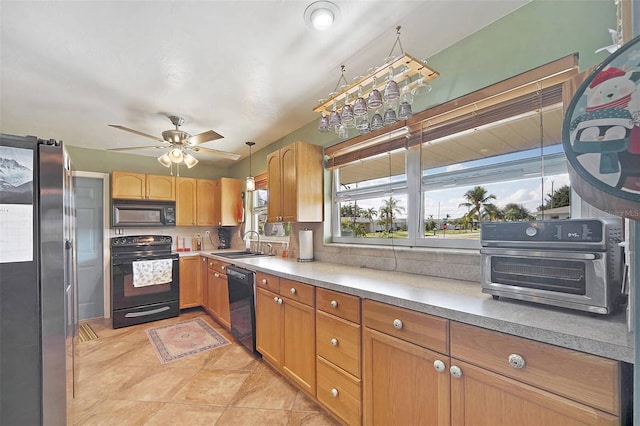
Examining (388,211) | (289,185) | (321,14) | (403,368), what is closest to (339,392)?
(403,368)

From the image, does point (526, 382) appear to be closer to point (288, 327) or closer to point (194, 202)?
point (288, 327)

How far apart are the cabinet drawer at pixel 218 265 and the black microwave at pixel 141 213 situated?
3.50ft

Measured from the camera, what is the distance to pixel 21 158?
4.17 feet

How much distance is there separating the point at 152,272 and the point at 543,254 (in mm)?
4257

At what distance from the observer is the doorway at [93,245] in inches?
159

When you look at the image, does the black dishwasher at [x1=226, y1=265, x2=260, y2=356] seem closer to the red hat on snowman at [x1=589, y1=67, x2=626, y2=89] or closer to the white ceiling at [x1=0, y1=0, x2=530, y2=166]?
the white ceiling at [x1=0, y1=0, x2=530, y2=166]

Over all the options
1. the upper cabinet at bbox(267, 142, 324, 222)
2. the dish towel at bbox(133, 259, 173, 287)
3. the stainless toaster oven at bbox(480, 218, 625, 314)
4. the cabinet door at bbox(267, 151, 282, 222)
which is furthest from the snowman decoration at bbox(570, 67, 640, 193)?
the dish towel at bbox(133, 259, 173, 287)

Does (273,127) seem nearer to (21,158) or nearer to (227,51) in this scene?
(227,51)

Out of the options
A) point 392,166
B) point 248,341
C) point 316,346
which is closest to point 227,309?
point 248,341

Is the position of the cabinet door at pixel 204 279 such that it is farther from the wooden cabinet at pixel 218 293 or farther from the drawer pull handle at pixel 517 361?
the drawer pull handle at pixel 517 361

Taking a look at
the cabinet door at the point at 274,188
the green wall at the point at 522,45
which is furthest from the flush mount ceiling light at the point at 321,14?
the cabinet door at the point at 274,188

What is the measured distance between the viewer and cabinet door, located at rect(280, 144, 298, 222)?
2.84 metres

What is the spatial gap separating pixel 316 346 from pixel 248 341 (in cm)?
120

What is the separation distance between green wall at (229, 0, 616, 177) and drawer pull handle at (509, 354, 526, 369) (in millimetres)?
1402
